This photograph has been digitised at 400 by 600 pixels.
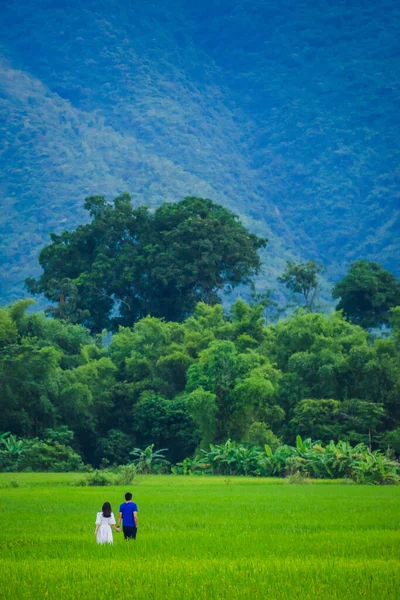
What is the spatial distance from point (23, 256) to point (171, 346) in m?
51.2

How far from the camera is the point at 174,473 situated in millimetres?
36844

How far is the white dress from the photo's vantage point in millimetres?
12305

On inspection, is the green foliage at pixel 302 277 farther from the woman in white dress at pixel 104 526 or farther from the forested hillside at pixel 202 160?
the woman in white dress at pixel 104 526

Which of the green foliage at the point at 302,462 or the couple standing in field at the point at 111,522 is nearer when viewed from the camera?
the couple standing in field at the point at 111,522

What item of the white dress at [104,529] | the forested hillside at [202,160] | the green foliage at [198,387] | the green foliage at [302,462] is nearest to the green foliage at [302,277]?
the green foliage at [198,387]

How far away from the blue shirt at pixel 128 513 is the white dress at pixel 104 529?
1.20 feet

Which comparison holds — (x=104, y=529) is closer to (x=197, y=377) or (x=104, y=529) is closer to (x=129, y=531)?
(x=129, y=531)

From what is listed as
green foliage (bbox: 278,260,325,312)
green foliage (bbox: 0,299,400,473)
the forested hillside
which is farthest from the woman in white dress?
the forested hillside

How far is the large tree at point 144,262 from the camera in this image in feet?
184

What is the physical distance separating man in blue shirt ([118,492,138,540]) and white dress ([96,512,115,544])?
371 mm

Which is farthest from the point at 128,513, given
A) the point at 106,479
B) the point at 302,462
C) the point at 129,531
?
the point at 302,462

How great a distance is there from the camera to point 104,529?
12383 mm

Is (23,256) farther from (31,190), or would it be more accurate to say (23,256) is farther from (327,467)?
(327,467)

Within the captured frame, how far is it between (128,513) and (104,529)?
21.6 inches
